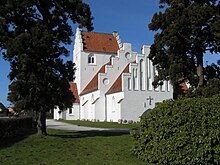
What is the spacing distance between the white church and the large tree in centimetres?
2183

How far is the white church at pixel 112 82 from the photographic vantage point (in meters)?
49.1

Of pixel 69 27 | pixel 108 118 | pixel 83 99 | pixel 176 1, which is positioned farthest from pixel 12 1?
pixel 83 99

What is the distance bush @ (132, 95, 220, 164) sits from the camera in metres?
9.17

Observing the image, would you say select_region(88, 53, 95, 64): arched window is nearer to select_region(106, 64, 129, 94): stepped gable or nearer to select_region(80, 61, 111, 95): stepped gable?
select_region(80, 61, 111, 95): stepped gable

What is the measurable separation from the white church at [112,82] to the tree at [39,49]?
2141 cm

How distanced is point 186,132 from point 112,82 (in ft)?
156

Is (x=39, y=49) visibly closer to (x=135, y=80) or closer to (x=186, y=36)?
(x=186, y=36)

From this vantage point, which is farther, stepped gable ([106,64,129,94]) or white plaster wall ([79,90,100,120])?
white plaster wall ([79,90,100,120])

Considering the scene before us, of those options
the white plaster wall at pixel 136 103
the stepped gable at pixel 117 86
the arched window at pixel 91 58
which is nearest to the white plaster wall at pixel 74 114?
the arched window at pixel 91 58

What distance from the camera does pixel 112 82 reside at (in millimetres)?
56781

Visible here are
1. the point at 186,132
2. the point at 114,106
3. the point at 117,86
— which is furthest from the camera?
the point at 117,86

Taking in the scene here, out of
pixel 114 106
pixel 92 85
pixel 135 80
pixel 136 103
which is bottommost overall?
pixel 114 106

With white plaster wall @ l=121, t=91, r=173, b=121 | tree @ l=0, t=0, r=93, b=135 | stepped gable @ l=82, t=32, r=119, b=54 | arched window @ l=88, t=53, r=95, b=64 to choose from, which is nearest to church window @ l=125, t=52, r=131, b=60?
stepped gable @ l=82, t=32, r=119, b=54

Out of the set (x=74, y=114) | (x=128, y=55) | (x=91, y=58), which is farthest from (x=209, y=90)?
(x=91, y=58)
